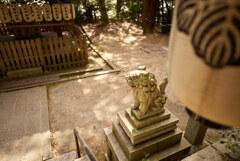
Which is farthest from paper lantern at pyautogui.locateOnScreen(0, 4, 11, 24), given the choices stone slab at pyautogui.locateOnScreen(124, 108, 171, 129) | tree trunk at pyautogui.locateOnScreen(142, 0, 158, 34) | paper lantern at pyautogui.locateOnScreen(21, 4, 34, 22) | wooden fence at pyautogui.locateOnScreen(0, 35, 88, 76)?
tree trunk at pyautogui.locateOnScreen(142, 0, 158, 34)

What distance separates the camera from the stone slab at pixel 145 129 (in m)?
2.45

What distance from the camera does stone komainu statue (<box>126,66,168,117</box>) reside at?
7.05ft

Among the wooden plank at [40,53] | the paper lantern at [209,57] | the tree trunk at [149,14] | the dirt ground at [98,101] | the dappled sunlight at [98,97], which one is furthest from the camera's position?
the tree trunk at [149,14]

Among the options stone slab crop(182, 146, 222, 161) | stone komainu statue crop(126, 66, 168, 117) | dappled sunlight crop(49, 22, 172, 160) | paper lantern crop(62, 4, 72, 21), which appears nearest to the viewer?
stone komainu statue crop(126, 66, 168, 117)

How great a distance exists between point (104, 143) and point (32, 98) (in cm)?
324

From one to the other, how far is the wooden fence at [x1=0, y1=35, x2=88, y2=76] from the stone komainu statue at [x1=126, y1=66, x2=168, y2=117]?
18.5 feet

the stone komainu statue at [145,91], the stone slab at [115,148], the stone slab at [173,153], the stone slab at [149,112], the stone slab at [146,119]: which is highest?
the stone komainu statue at [145,91]

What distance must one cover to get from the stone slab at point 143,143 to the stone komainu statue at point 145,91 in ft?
A: 1.77

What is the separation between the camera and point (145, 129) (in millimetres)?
2506

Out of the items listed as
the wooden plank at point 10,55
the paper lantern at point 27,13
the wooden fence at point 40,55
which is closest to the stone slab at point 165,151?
the wooden fence at point 40,55

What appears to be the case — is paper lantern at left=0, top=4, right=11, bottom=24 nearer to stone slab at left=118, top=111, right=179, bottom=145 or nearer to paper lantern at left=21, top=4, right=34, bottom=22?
paper lantern at left=21, top=4, right=34, bottom=22

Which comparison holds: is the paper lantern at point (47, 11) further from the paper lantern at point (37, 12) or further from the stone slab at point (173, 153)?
the stone slab at point (173, 153)

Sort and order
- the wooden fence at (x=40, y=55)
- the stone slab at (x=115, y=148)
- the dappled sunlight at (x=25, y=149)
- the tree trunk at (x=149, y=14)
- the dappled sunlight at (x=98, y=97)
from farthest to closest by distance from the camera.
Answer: the tree trunk at (x=149, y=14) < the wooden fence at (x=40, y=55) < the dappled sunlight at (x=98, y=97) < the dappled sunlight at (x=25, y=149) < the stone slab at (x=115, y=148)

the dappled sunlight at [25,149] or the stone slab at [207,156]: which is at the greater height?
the stone slab at [207,156]
